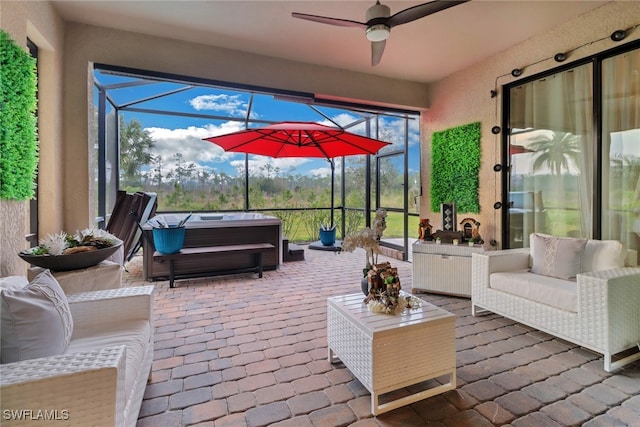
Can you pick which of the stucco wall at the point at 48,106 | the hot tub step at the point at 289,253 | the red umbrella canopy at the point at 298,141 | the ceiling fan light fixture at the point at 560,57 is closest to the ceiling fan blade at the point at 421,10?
the red umbrella canopy at the point at 298,141

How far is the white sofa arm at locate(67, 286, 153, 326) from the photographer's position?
177 cm

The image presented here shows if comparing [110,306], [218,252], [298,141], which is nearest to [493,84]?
[298,141]

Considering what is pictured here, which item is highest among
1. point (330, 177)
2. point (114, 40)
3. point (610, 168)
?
point (114, 40)

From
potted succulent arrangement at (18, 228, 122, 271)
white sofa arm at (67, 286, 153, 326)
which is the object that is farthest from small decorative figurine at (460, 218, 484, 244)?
potted succulent arrangement at (18, 228, 122, 271)

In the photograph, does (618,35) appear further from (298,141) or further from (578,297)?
(298,141)

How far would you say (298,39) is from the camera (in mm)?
3625

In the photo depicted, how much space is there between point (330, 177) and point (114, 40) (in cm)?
530

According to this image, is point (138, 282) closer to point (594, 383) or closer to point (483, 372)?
point (483, 372)

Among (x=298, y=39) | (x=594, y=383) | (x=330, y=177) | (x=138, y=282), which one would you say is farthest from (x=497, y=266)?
(x=330, y=177)

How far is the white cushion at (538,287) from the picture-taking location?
7.95 ft

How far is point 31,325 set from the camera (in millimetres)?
1282

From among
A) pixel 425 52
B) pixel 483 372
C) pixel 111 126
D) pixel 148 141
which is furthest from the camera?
pixel 148 141

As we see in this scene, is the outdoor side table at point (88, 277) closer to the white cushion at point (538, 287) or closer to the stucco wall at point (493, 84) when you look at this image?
the white cushion at point (538, 287)

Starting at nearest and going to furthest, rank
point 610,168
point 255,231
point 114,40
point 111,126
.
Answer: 1. point 610,168
2. point 114,40
3. point 255,231
4. point 111,126
